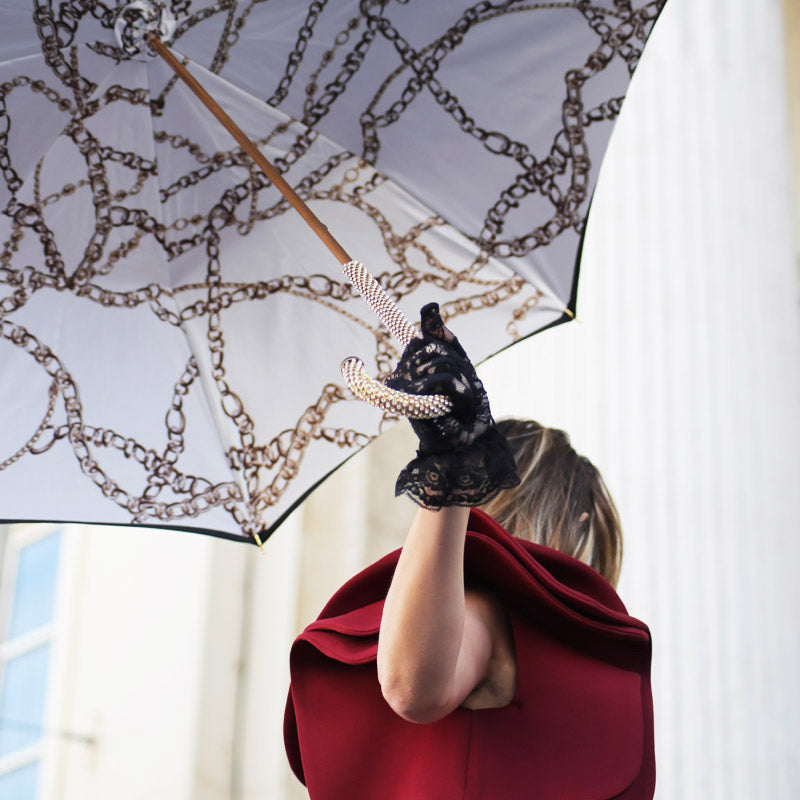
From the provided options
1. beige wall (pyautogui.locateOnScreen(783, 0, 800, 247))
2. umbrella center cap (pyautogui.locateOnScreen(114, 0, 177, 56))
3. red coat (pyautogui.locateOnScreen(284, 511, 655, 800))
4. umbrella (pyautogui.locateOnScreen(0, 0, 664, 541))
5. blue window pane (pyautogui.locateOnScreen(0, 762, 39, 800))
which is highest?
beige wall (pyautogui.locateOnScreen(783, 0, 800, 247))

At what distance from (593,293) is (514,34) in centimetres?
166

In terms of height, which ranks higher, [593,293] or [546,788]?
[593,293]

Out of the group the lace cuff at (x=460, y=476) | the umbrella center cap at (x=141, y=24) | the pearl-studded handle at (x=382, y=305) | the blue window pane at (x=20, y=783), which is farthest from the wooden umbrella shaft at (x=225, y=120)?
the blue window pane at (x=20, y=783)

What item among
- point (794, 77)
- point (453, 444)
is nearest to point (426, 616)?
point (453, 444)

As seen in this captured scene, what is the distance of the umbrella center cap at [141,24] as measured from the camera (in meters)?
1.34

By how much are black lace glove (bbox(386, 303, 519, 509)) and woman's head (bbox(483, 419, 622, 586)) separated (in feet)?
1.46

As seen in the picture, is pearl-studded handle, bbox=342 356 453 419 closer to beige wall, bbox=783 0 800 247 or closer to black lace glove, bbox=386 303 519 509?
black lace glove, bbox=386 303 519 509

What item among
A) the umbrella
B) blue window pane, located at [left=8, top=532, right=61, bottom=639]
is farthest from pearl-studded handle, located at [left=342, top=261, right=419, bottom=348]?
blue window pane, located at [left=8, top=532, right=61, bottom=639]

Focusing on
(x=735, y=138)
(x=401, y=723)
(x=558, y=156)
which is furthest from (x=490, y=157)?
(x=735, y=138)

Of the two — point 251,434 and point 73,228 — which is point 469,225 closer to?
point 251,434

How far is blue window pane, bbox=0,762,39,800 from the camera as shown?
2.36m

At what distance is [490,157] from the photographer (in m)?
1.42

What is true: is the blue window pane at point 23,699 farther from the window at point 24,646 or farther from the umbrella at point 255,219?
the umbrella at point 255,219

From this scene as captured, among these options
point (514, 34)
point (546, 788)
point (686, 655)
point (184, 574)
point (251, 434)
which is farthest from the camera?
point (686, 655)
